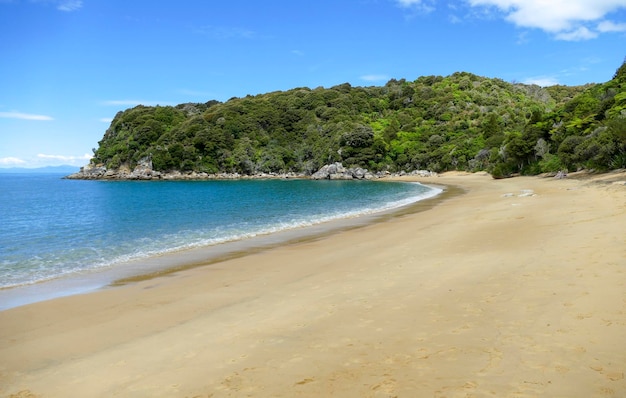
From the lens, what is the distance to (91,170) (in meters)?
131

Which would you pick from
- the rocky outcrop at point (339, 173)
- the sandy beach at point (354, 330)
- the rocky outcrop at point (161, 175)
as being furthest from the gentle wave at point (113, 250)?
the rocky outcrop at point (161, 175)

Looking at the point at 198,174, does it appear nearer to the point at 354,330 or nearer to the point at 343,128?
the point at 343,128

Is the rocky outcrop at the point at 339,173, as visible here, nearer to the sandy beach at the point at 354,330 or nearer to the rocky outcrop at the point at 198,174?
the rocky outcrop at the point at 198,174

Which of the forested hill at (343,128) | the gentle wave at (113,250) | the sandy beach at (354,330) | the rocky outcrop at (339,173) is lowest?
the gentle wave at (113,250)

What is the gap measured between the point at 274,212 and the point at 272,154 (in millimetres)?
86458

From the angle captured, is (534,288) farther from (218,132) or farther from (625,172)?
(218,132)

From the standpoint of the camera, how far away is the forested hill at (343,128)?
95188 millimetres

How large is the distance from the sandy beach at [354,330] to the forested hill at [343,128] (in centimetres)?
5609

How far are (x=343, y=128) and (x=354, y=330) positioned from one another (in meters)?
107

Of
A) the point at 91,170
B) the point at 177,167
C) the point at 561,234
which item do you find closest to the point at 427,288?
the point at 561,234

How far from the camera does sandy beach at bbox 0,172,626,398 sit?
14.5 ft

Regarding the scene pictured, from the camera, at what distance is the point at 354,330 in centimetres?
601

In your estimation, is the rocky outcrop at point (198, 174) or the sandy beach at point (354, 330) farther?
the rocky outcrop at point (198, 174)

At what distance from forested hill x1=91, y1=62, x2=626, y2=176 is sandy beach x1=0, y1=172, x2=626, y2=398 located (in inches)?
2208
